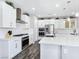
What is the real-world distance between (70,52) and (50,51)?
0.53 meters

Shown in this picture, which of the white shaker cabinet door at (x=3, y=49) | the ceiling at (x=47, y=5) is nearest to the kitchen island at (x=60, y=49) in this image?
the white shaker cabinet door at (x=3, y=49)

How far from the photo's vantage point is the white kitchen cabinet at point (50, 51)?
294 centimetres

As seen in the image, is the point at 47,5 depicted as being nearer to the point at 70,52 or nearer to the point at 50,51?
the point at 50,51

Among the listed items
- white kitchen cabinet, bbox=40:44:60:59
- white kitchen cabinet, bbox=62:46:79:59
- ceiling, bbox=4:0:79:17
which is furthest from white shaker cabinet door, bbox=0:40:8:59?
white kitchen cabinet, bbox=62:46:79:59

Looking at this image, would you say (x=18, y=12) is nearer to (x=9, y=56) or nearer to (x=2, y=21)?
(x=2, y=21)

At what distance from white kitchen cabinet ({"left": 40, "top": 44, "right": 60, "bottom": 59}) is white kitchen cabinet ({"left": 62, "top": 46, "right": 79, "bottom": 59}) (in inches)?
6.7

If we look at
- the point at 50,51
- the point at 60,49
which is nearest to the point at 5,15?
the point at 50,51

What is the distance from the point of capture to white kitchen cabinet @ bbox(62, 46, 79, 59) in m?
2.81

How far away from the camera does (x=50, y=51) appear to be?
2971mm

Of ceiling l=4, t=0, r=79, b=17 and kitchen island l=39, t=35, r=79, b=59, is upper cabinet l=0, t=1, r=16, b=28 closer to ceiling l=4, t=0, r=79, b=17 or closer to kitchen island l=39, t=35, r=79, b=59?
ceiling l=4, t=0, r=79, b=17

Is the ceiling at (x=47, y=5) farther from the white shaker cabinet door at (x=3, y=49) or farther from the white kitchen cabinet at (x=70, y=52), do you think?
the white kitchen cabinet at (x=70, y=52)

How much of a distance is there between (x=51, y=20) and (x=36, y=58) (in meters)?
6.08

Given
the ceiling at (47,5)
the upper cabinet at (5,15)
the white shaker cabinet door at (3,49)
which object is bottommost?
the white shaker cabinet door at (3,49)

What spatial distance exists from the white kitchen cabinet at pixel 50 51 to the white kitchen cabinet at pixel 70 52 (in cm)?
17
